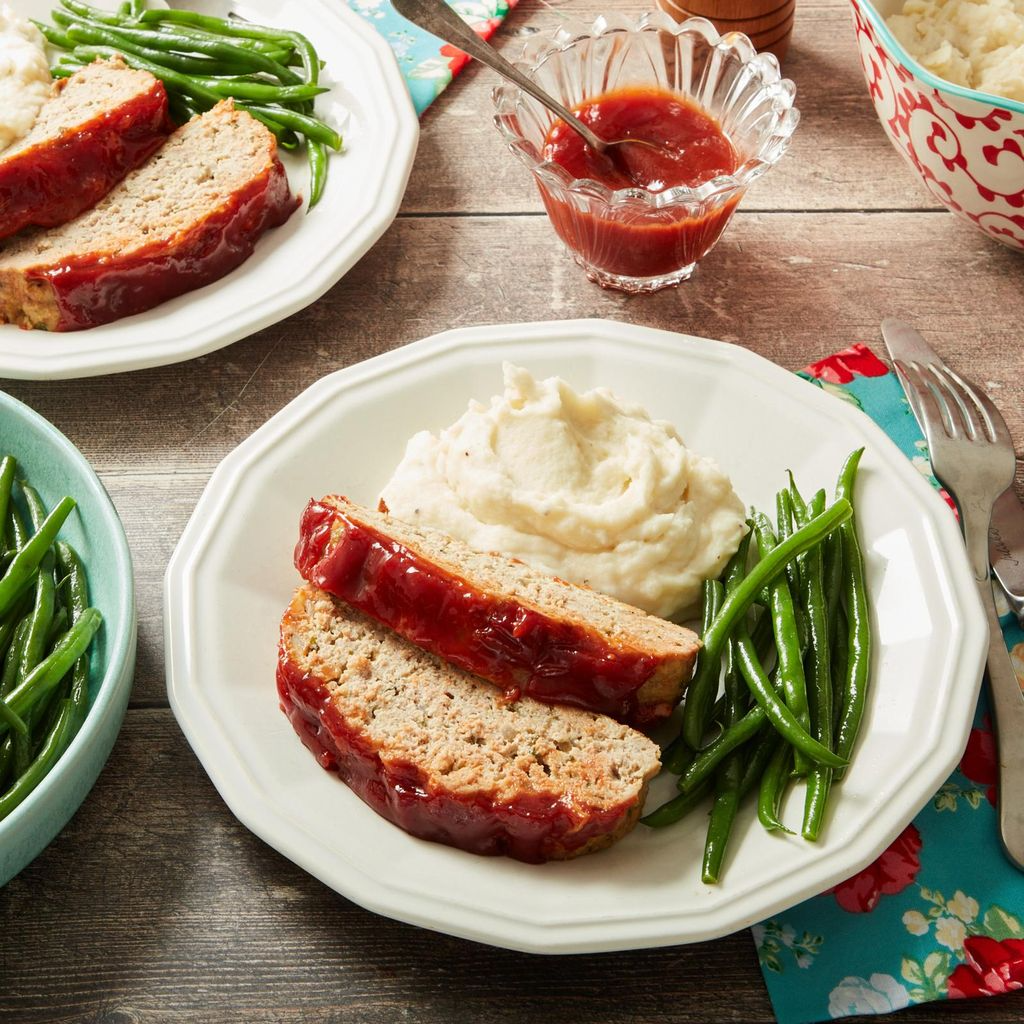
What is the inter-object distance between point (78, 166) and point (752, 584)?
2948mm

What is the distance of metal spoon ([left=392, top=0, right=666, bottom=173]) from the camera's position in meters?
3.97

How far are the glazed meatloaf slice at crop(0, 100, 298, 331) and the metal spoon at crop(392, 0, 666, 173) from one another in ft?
2.39

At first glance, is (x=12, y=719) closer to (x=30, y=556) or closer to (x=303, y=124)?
(x=30, y=556)

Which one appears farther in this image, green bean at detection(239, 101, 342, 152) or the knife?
green bean at detection(239, 101, 342, 152)

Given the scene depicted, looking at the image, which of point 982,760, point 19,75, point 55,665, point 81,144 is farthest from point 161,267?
point 982,760

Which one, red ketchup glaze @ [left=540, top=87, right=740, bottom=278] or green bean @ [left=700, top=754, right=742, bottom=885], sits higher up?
red ketchup glaze @ [left=540, top=87, right=740, bottom=278]

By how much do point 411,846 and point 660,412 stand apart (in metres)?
1.67

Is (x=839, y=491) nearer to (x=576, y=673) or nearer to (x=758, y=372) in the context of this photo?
(x=758, y=372)

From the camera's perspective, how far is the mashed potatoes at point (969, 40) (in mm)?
3977

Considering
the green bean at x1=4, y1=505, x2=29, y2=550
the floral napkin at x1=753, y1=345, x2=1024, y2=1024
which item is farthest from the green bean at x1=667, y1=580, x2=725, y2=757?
the green bean at x1=4, y1=505, x2=29, y2=550

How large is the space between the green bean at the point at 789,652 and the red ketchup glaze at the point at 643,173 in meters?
1.37

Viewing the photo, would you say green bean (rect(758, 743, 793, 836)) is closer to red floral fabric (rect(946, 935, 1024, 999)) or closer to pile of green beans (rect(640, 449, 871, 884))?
pile of green beans (rect(640, 449, 871, 884))

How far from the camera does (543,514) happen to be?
3092mm

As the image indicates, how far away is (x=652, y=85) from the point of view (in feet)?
14.5
